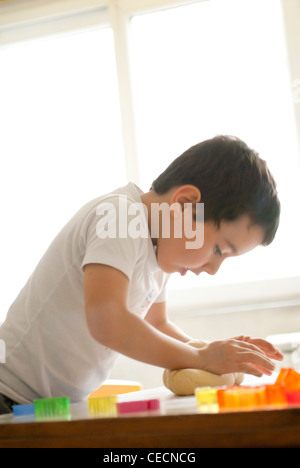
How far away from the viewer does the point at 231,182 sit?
1.00 metres

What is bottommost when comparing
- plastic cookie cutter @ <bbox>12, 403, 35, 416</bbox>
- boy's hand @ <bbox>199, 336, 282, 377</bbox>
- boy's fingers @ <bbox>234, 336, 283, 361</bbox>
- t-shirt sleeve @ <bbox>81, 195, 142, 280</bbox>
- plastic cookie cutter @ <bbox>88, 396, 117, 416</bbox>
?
plastic cookie cutter @ <bbox>88, 396, 117, 416</bbox>

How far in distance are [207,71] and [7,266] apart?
119 centimetres

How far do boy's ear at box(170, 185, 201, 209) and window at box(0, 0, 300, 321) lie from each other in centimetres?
140

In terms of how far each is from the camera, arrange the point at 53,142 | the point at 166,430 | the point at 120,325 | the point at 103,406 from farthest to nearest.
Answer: the point at 53,142 < the point at 120,325 < the point at 103,406 < the point at 166,430

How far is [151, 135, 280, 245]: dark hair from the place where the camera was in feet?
3.26

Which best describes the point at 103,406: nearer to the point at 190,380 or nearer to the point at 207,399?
the point at 207,399

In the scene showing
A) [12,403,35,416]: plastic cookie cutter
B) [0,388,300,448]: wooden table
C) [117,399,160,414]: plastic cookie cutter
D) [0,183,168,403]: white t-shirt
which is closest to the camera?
[0,388,300,448]: wooden table

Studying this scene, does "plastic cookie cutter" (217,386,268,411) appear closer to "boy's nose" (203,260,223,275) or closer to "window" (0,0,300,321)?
"boy's nose" (203,260,223,275)

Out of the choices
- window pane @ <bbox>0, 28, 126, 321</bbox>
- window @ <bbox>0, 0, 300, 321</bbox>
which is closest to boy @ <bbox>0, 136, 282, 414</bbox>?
window @ <bbox>0, 0, 300, 321</bbox>

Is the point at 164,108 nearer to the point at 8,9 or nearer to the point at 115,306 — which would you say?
the point at 8,9

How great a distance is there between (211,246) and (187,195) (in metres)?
0.09

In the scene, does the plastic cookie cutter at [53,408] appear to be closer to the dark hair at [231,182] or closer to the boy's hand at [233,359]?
the boy's hand at [233,359]

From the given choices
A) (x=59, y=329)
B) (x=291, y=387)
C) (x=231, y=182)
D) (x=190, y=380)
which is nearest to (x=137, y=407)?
(x=291, y=387)

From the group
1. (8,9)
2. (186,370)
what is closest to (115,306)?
(186,370)
